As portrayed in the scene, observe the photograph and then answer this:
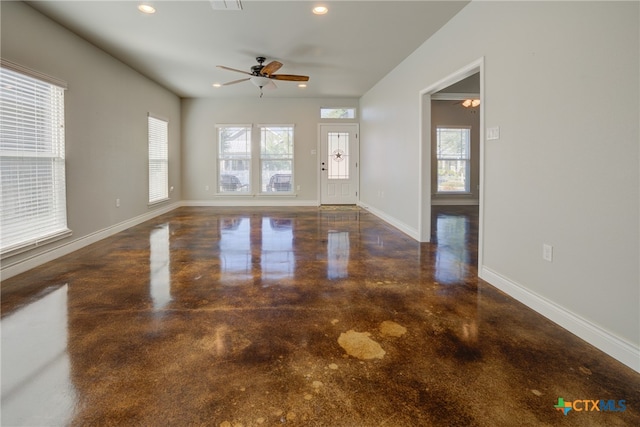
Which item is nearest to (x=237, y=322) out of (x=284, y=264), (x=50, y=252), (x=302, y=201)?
(x=284, y=264)

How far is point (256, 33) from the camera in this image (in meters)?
4.44

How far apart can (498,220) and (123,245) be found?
4.52 metres

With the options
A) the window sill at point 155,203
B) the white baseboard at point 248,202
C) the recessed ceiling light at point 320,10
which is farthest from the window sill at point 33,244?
the white baseboard at point 248,202

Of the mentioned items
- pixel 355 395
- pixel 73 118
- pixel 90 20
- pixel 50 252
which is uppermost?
pixel 90 20

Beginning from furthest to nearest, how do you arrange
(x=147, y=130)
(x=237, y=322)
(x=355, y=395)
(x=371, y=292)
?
(x=147, y=130), (x=371, y=292), (x=237, y=322), (x=355, y=395)

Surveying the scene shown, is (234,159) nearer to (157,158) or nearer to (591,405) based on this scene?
(157,158)

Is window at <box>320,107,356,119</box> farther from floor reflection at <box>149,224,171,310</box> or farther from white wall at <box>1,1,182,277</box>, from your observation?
floor reflection at <box>149,224,171,310</box>

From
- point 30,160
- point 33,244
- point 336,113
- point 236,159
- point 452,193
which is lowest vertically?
point 33,244

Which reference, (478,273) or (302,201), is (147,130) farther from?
(478,273)

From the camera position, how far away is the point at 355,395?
63.2 inches

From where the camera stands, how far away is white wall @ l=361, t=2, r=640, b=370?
188 centimetres

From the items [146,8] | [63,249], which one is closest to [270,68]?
[146,8]

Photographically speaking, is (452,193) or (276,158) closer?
(276,158)

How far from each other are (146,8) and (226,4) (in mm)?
888
